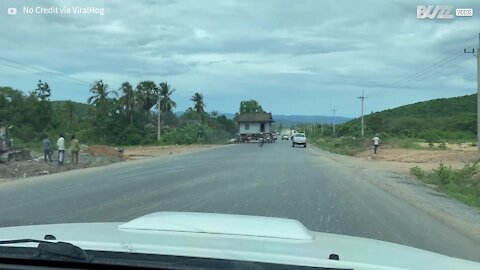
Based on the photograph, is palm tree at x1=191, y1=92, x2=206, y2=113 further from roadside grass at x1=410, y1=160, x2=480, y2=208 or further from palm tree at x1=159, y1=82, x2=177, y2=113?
roadside grass at x1=410, y1=160, x2=480, y2=208

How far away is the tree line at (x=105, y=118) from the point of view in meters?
71.4

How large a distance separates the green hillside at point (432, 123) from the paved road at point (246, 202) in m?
69.8

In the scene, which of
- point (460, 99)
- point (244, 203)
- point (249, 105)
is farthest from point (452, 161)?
point (249, 105)

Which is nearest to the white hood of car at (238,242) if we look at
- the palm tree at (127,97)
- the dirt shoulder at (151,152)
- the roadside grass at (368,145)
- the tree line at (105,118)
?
the dirt shoulder at (151,152)

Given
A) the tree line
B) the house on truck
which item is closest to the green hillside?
the house on truck

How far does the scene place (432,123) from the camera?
108 metres

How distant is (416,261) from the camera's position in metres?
3.06

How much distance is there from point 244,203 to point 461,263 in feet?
33.3

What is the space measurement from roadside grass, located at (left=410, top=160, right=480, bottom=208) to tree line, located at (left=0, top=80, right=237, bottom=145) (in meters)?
54.6

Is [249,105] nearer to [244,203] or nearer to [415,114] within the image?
[415,114]

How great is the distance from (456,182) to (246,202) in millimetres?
10928

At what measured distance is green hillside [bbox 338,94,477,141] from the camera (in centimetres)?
Answer: 9342

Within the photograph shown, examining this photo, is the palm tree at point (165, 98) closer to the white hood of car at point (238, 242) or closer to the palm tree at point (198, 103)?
the palm tree at point (198, 103)

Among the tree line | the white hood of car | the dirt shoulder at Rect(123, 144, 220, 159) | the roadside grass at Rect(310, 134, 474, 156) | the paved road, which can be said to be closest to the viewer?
the white hood of car
